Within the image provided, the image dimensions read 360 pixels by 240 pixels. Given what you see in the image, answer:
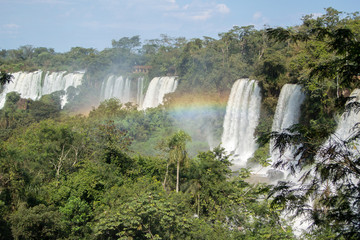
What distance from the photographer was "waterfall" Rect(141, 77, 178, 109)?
109 ft

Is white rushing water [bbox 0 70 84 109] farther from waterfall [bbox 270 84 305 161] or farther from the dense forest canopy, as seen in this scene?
waterfall [bbox 270 84 305 161]

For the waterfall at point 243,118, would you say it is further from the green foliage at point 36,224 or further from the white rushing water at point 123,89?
the green foliage at point 36,224

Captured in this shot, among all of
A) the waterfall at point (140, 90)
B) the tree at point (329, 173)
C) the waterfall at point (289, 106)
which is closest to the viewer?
the tree at point (329, 173)

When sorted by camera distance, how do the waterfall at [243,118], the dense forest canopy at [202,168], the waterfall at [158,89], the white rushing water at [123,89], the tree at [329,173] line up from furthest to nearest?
the white rushing water at [123,89], the waterfall at [158,89], the waterfall at [243,118], the dense forest canopy at [202,168], the tree at [329,173]

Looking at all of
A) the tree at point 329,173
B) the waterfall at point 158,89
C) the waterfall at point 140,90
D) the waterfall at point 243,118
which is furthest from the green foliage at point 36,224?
the waterfall at point 140,90

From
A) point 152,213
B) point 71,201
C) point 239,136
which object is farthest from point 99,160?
point 239,136

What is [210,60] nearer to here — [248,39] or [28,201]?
[248,39]

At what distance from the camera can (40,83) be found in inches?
1778

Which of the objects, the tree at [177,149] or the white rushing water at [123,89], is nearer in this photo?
the tree at [177,149]

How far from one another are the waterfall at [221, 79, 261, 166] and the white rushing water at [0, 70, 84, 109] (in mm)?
25438

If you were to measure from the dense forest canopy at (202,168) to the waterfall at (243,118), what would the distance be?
84cm

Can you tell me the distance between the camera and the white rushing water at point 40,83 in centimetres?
4453

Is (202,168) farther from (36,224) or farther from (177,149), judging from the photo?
(36,224)

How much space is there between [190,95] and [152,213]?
2213 centimetres
